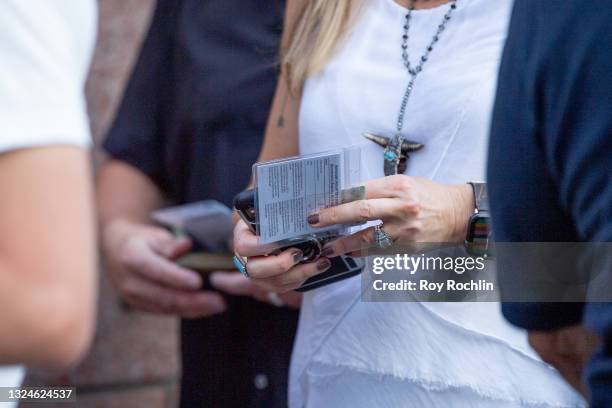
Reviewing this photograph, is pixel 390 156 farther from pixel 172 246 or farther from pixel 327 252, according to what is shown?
pixel 172 246

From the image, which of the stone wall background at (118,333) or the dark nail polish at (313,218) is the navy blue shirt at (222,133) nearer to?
the dark nail polish at (313,218)

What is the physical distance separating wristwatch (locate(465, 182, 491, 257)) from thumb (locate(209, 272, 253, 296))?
2.25ft

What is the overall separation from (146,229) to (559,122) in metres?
1.33

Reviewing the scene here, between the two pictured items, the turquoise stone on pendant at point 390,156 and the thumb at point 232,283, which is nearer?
the turquoise stone on pendant at point 390,156

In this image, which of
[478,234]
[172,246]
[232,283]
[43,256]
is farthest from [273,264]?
[172,246]

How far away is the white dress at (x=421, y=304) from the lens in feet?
3.55

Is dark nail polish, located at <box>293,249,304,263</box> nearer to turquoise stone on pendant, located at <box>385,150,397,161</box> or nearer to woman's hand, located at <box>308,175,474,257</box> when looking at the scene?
woman's hand, located at <box>308,175,474,257</box>

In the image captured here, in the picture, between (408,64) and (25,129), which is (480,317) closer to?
(408,64)

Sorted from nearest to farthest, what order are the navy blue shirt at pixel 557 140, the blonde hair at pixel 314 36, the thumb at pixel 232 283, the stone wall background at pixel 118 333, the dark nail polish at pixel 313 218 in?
1. the navy blue shirt at pixel 557 140
2. the dark nail polish at pixel 313 218
3. the blonde hair at pixel 314 36
4. the thumb at pixel 232 283
5. the stone wall background at pixel 118 333

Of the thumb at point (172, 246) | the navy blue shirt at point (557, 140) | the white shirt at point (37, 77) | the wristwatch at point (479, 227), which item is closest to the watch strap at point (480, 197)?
the wristwatch at point (479, 227)

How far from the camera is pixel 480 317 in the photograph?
109 cm

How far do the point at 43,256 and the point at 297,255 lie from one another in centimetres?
38

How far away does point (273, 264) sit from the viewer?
43.5 inches

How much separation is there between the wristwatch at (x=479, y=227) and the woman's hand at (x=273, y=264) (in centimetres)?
18
